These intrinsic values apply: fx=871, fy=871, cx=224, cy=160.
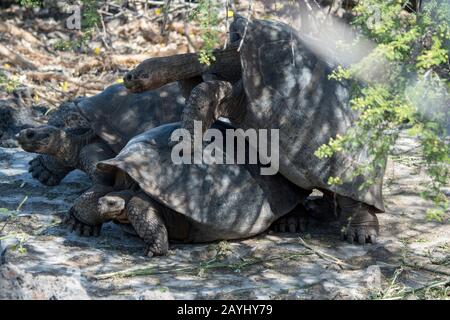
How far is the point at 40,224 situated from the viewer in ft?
19.6

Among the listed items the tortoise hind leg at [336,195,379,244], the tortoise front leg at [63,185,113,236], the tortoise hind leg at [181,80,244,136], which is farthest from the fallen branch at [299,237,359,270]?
the tortoise front leg at [63,185,113,236]

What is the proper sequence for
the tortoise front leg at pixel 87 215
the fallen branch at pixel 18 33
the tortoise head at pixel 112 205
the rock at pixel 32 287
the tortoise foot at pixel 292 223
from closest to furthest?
the rock at pixel 32 287 < the tortoise head at pixel 112 205 < the tortoise front leg at pixel 87 215 < the tortoise foot at pixel 292 223 < the fallen branch at pixel 18 33

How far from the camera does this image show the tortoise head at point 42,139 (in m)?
6.50

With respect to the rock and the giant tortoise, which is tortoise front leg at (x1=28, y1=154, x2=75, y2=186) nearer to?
the giant tortoise

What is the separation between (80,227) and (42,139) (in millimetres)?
1118

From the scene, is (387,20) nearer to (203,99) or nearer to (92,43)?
(203,99)

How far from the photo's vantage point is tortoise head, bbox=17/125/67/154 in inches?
256

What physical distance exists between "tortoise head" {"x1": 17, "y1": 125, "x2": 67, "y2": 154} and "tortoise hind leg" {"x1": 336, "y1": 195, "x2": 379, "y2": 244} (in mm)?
2273

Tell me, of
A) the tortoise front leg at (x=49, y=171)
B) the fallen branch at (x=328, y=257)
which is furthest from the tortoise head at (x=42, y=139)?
the fallen branch at (x=328, y=257)

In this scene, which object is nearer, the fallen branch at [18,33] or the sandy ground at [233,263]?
the sandy ground at [233,263]

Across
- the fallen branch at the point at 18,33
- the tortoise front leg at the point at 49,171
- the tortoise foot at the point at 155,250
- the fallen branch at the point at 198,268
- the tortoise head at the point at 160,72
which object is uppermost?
the fallen branch at the point at 18,33

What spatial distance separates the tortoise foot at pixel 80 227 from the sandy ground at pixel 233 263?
0.06 metres

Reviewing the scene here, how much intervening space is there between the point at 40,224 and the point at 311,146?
6.33ft

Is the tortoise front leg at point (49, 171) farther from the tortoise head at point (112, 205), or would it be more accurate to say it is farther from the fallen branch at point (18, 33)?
the fallen branch at point (18, 33)
